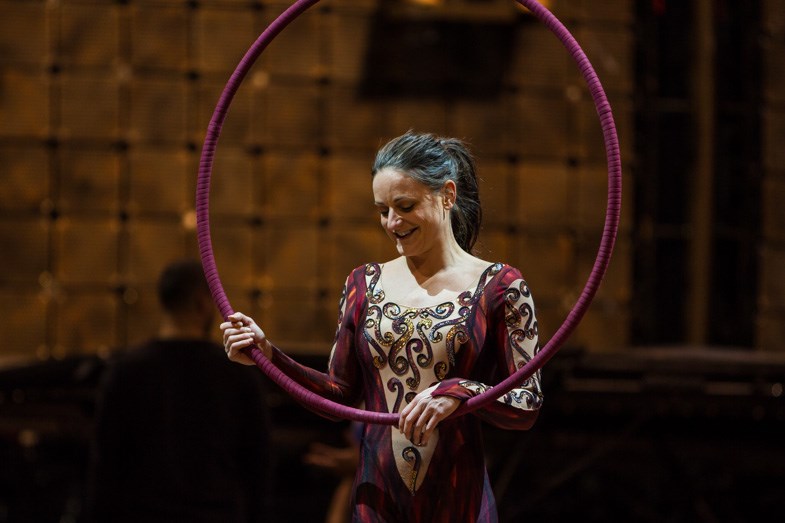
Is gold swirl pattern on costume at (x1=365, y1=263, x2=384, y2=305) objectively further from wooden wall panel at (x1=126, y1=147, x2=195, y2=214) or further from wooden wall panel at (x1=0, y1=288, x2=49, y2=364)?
wooden wall panel at (x1=0, y1=288, x2=49, y2=364)

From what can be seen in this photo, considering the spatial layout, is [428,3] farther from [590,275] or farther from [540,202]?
[590,275]

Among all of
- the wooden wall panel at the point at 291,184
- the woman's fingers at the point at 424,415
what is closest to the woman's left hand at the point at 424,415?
the woman's fingers at the point at 424,415

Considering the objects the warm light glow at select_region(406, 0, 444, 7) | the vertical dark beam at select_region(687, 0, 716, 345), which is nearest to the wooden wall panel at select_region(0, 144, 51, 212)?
the warm light glow at select_region(406, 0, 444, 7)

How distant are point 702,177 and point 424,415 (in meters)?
4.04

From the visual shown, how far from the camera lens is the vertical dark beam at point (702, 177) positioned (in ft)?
17.1

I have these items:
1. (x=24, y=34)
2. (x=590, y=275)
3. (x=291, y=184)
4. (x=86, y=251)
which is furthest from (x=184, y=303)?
(x=24, y=34)

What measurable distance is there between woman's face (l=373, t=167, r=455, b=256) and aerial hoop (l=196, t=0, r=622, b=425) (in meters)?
0.31

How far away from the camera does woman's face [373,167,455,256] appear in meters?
1.84

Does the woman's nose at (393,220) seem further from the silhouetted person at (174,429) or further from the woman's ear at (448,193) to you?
the silhouetted person at (174,429)

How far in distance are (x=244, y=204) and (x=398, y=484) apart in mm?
3664

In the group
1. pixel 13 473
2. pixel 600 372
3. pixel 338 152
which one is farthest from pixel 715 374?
pixel 13 473

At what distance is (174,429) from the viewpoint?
2727 mm

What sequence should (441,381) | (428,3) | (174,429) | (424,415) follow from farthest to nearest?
(428,3), (174,429), (441,381), (424,415)

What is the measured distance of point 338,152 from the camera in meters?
5.34
